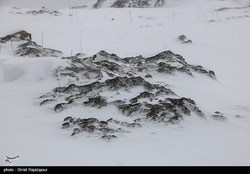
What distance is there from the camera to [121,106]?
4.61 metres

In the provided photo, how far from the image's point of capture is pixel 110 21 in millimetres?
12914

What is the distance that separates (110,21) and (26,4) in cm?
685

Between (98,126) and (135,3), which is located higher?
(98,126)

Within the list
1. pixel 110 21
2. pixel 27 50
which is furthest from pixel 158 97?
pixel 110 21

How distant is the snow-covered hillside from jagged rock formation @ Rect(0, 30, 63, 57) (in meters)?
0.03

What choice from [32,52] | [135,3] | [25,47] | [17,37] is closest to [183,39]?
[17,37]

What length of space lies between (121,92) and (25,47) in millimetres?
3461

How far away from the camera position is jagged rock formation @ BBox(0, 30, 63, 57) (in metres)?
7.24

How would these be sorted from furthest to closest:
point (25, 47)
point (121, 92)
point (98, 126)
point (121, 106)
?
point (25, 47)
point (121, 92)
point (121, 106)
point (98, 126)

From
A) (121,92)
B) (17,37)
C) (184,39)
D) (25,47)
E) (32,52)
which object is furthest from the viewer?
(184,39)

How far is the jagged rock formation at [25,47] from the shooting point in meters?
7.24

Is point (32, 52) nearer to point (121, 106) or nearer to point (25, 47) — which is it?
point (25, 47)

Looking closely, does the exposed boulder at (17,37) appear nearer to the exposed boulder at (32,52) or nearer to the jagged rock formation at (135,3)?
the exposed boulder at (32,52)

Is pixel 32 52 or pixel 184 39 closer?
pixel 32 52
